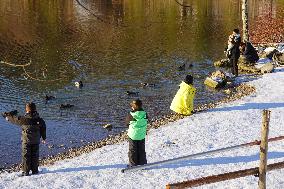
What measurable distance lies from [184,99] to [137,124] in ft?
20.2

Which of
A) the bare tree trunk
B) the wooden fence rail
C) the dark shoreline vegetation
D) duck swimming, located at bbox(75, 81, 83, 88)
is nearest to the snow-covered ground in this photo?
the dark shoreline vegetation

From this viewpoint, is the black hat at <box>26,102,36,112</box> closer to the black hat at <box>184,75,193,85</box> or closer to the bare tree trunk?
the black hat at <box>184,75,193,85</box>

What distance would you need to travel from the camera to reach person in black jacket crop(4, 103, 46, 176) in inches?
538

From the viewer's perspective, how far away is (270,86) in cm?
2356

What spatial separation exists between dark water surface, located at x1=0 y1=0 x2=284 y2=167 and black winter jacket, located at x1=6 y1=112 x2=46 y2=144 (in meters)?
1.22

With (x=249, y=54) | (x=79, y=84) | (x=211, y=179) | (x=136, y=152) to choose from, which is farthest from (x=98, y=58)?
(x=211, y=179)

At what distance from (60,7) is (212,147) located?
5649 cm

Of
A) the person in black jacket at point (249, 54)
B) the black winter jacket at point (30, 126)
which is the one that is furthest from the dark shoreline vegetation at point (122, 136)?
the person in black jacket at point (249, 54)

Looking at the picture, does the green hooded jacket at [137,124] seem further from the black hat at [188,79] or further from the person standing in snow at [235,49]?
the person standing in snow at [235,49]

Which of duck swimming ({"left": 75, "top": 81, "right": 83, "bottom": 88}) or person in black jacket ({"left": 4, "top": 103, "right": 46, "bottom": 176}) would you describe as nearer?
person in black jacket ({"left": 4, "top": 103, "right": 46, "bottom": 176})

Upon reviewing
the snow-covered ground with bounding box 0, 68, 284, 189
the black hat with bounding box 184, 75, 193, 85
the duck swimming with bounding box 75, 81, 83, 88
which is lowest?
the duck swimming with bounding box 75, 81, 83, 88

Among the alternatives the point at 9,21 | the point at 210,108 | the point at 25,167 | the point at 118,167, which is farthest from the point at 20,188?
the point at 9,21

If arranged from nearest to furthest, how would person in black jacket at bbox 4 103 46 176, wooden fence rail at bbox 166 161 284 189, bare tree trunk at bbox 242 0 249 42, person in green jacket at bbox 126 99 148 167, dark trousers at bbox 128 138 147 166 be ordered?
wooden fence rail at bbox 166 161 284 189, person in green jacket at bbox 126 99 148 167, person in black jacket at bbox 4 103 46 176, dark trousers at bbox 128 138 147 166, bare tree trunk at bbox 242 0 249 42

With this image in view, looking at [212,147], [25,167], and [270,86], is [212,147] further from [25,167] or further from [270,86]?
[270,86]
